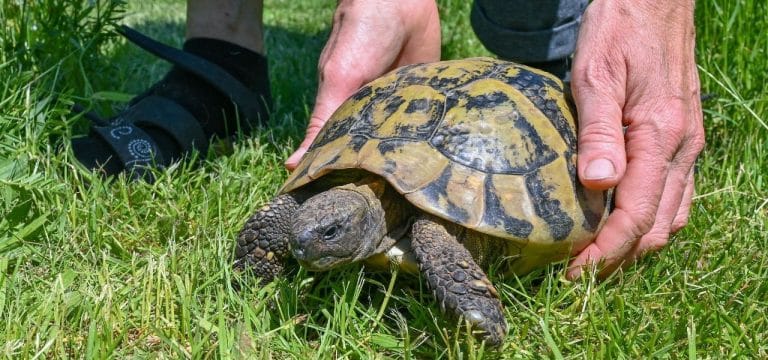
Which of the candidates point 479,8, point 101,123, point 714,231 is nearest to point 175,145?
point 101,123

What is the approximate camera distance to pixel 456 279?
172 centimetres

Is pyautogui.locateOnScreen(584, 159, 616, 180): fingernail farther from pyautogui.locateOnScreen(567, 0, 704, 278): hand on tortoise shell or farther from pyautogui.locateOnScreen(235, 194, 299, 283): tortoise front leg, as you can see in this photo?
pyautogui.locateOnScreen(235, 194, 299, 283): tortoise front leg

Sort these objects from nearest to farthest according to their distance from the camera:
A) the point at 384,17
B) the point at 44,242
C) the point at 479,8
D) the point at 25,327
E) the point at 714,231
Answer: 1. the point at 25,327
2. the point at 44,242
3. the point at 714,231
4. the point at 384,17
5. the point at 479,8

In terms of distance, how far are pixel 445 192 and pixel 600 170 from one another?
15.0 inches

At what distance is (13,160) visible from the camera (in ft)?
7.39

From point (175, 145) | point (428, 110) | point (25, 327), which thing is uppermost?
point (428, 110)

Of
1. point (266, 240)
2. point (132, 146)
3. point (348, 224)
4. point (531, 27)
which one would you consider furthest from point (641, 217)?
point (132, 146)

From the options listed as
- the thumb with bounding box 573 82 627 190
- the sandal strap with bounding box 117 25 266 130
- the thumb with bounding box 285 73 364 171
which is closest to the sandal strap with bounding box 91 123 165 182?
the sandal strap with bounding box 117 25 266 130

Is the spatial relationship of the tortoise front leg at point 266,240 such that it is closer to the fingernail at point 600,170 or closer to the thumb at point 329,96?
the thumb at point 329,96

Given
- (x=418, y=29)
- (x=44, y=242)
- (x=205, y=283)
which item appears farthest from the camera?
(x=418, y=29)

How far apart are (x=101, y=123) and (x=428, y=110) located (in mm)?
1378

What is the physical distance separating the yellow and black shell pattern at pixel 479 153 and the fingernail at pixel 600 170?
5cm

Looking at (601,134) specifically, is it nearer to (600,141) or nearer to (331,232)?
(600,141)

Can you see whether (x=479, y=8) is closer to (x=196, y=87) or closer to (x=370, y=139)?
(x=196, y=87)
